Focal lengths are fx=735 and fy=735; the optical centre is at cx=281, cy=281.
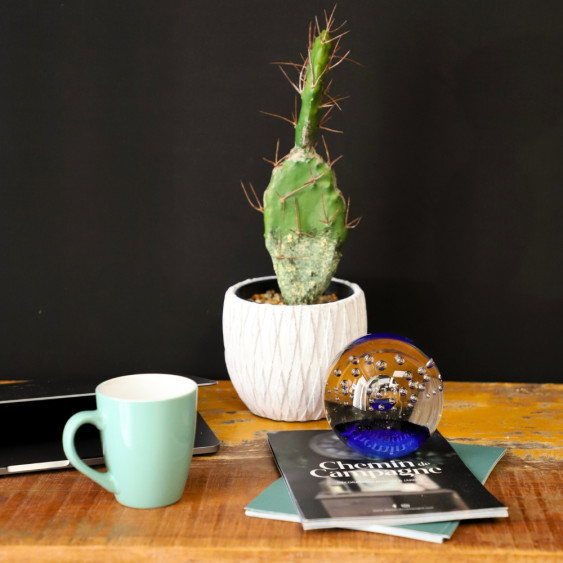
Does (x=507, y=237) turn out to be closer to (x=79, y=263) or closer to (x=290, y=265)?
(x=290, y=265)

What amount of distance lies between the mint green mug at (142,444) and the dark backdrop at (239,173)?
449mm

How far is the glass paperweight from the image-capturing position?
86 centimetres

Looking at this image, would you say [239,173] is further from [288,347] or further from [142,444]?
[142,444]

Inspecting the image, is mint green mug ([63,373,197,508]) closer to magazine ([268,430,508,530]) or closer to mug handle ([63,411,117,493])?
mug handle ([63,411,117,493])

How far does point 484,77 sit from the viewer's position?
1135 mm

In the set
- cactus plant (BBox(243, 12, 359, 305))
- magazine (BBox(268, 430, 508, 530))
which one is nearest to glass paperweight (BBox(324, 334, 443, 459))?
magazine (BBox(268, 430, 508, 530))

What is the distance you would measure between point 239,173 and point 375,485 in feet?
1.91

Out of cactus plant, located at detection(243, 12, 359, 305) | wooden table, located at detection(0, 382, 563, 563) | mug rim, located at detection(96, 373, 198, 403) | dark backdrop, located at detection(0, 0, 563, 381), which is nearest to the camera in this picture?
wooden table, located at detection(0, 382, 563, 563)

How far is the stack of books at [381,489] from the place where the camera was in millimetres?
711

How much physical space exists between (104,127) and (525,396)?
777mm

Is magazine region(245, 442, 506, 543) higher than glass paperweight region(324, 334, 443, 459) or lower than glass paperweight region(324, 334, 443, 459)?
lower

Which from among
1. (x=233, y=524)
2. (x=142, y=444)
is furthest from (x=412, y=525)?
(x=142, y=444)

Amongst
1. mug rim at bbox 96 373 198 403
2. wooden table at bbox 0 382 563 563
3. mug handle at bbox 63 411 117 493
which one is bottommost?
wooden table at bbox 0 382 563 563

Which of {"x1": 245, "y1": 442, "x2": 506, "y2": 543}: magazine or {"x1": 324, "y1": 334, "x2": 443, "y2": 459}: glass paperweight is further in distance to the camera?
{"x1": 324, "y1": 334, "x2": 443, "y2": 459}: glass paperweight
